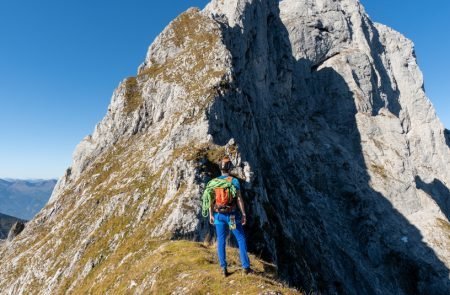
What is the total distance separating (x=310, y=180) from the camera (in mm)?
95000

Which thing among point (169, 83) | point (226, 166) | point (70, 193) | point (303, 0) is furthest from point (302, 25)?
point (226, 166)

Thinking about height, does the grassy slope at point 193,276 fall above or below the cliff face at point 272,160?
below

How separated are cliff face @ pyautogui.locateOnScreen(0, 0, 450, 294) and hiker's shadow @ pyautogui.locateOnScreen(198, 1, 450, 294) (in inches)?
15.7

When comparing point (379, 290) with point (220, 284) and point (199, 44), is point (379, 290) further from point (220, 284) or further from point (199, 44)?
point (220, 284)

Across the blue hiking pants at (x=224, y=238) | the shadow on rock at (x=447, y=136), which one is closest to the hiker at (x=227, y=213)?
the blue hiking pants at (x=224, y=238)

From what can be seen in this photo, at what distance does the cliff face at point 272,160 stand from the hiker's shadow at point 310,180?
0.40 meters

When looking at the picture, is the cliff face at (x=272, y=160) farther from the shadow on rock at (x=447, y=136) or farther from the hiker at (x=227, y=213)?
the shadow on rock at (x=447, y=136)

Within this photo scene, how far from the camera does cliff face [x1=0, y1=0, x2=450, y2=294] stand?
37562mm

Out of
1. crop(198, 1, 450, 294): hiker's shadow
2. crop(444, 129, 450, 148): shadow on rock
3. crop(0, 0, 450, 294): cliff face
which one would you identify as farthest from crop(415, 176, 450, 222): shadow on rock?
crop(198, 1, 450, 294): hiker's shadow

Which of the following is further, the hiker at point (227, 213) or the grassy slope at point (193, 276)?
the hiker at point (227, 213)

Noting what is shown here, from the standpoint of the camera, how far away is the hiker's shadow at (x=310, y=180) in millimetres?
51938

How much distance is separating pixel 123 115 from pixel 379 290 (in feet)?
208

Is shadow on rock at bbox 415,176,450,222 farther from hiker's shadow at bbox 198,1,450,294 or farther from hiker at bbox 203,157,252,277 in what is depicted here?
hiker at bbox 203,157,252,277

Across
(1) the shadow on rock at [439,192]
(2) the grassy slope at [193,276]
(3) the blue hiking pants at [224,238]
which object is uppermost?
(1) the shadow on rock at [439,192]
